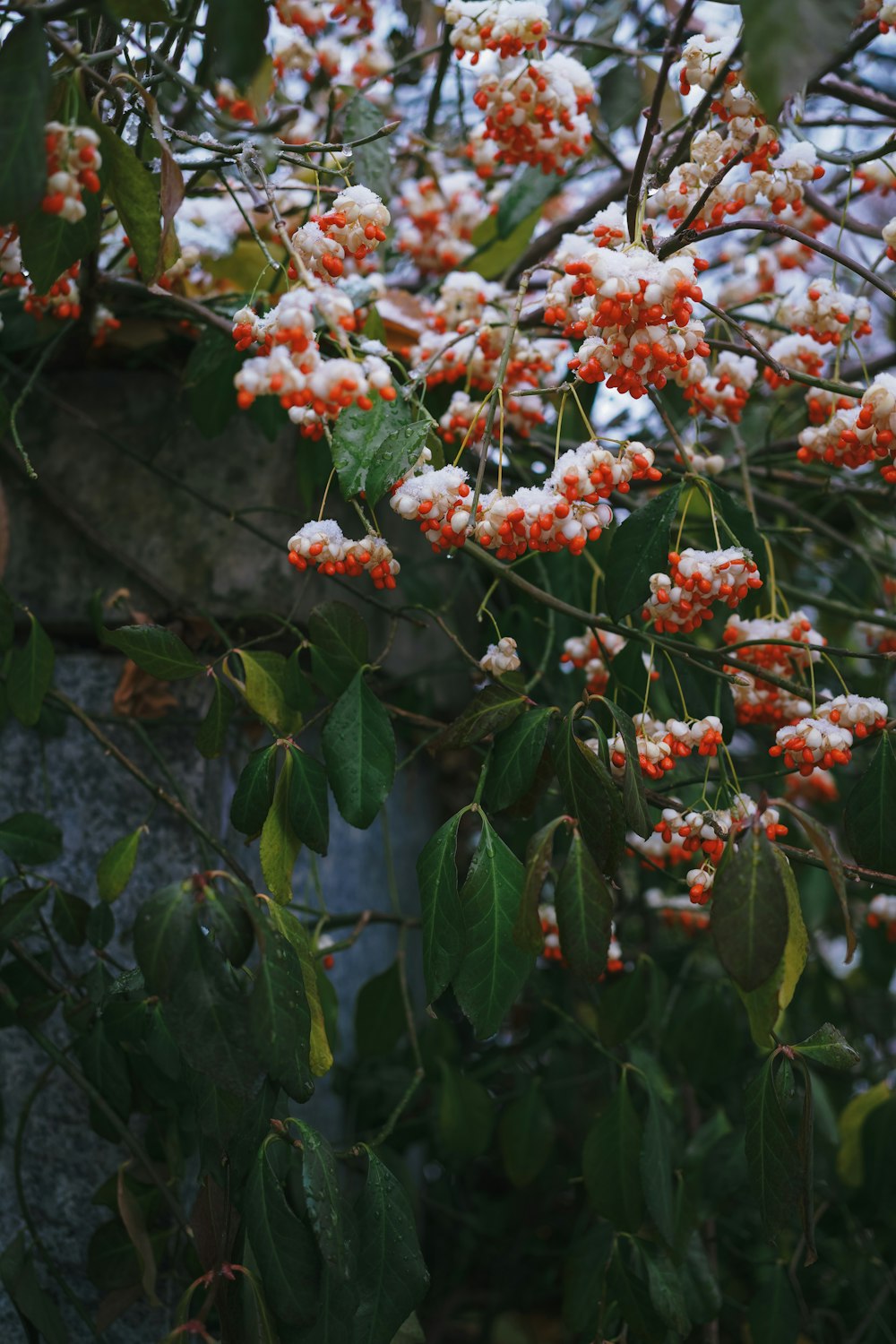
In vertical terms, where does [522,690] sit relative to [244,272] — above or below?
below

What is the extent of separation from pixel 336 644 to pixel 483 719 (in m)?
0.15

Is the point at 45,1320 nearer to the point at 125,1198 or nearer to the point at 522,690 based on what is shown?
the point at 125,1198

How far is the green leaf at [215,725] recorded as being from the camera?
0.96 meters

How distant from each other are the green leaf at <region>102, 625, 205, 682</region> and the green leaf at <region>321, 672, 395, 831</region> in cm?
14

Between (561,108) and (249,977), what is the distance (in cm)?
87

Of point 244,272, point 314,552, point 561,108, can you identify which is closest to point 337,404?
point 314,552

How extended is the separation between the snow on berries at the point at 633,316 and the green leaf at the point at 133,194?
1.01ft

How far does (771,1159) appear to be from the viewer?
805mm

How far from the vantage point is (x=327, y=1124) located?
156 centimetres

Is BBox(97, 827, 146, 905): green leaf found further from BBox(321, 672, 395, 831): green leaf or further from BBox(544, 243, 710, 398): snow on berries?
BBox(544, 243, 710, 398): snow on berries

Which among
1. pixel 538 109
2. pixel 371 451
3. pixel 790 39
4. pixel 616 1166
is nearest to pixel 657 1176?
pixel 616 1166

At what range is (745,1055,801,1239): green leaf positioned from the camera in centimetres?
80

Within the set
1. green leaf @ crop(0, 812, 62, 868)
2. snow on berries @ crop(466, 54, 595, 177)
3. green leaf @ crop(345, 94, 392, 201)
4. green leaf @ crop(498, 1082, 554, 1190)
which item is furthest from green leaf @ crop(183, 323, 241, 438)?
green leaf @ crop(498, 1082, 554, 1190)

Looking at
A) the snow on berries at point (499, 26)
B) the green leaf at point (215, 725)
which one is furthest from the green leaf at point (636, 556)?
the snow on berries at point (499, 26)
